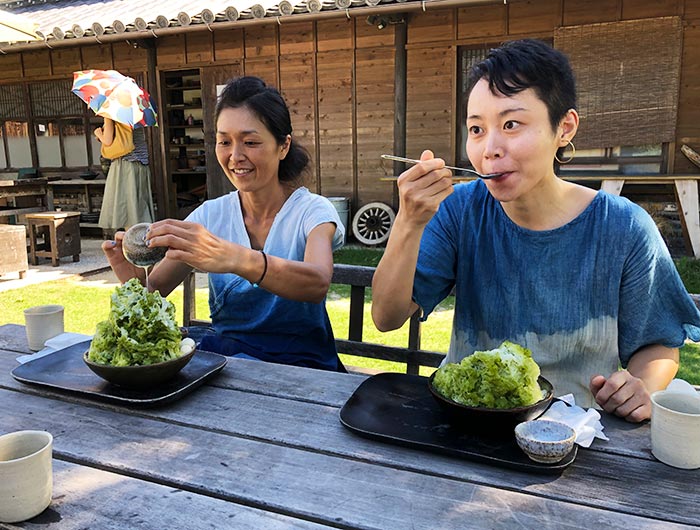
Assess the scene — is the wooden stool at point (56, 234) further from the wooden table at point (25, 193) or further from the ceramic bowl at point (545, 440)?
the ceramic bowl at point (545, 440)

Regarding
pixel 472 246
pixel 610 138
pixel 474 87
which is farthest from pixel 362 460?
pixel 610 138

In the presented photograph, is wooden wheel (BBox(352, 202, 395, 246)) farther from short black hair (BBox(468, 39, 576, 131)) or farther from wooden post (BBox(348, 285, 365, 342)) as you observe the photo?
short black hair (BBox(468, 39, 576, 131))

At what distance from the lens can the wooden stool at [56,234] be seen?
689 cm

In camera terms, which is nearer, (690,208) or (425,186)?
(425,186)

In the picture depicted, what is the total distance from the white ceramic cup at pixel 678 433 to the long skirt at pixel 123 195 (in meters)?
7.75

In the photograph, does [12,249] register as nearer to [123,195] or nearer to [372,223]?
[123,195]

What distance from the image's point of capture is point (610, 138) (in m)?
6.73

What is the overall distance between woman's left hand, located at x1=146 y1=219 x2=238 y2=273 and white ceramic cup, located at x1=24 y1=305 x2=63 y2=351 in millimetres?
629

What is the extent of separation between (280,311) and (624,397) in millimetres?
1199

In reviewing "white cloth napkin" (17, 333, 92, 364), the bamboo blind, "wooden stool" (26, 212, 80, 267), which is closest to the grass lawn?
"wooden stool" (26, 212, 80, 267)

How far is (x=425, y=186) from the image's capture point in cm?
144

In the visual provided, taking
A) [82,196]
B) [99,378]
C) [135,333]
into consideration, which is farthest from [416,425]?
[82,196]

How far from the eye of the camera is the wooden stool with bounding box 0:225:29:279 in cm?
606

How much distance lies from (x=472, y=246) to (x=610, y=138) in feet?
19.1
